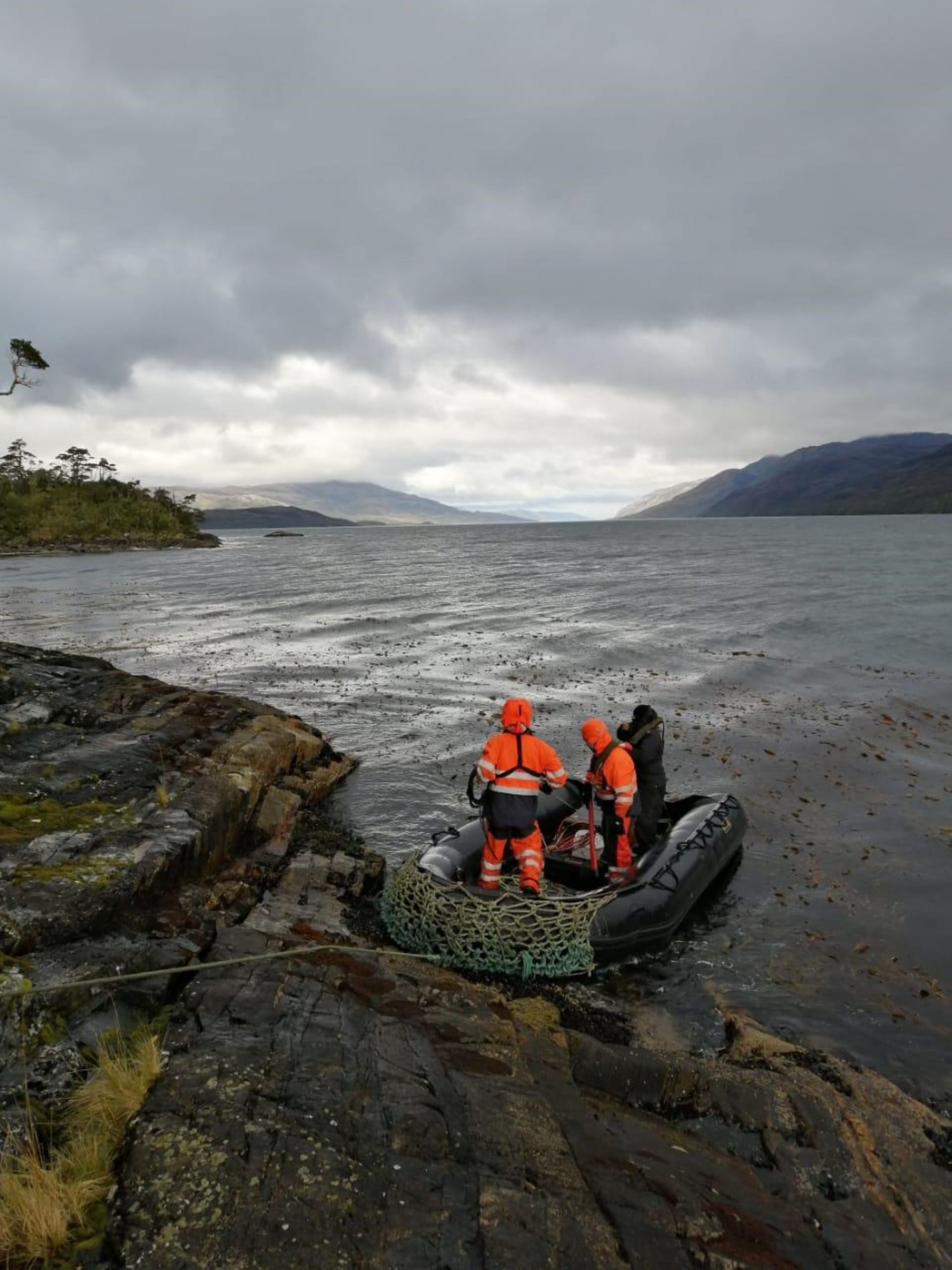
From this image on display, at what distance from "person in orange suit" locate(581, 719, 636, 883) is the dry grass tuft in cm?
588

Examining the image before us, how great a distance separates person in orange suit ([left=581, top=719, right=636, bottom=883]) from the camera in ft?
29.5

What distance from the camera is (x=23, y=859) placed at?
684cm

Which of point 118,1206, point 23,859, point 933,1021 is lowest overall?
point 933,1021

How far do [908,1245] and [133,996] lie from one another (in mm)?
5922

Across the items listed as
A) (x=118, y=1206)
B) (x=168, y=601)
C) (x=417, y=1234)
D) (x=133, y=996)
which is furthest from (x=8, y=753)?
(x=168, y=601)

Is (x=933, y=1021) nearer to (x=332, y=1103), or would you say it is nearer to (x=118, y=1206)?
(x=332, y=1103)

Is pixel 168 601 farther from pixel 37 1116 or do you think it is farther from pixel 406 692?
pixel 37 1116

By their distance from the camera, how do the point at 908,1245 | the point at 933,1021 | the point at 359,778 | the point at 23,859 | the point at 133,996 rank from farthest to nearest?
the point at 359,778 < the point at 933,1021 < the point at 23,859 < the point at 133,996 < the point at 908,1245

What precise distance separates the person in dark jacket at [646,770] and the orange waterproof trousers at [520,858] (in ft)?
5.31

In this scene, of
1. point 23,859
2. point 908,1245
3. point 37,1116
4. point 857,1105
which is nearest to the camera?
point 37,1116

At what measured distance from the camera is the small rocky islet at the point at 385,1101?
377cm

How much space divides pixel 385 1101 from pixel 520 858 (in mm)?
4401

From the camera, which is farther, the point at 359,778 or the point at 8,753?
the point at 359,778

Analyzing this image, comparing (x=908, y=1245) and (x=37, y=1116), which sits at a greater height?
(x=37, y=1116)
